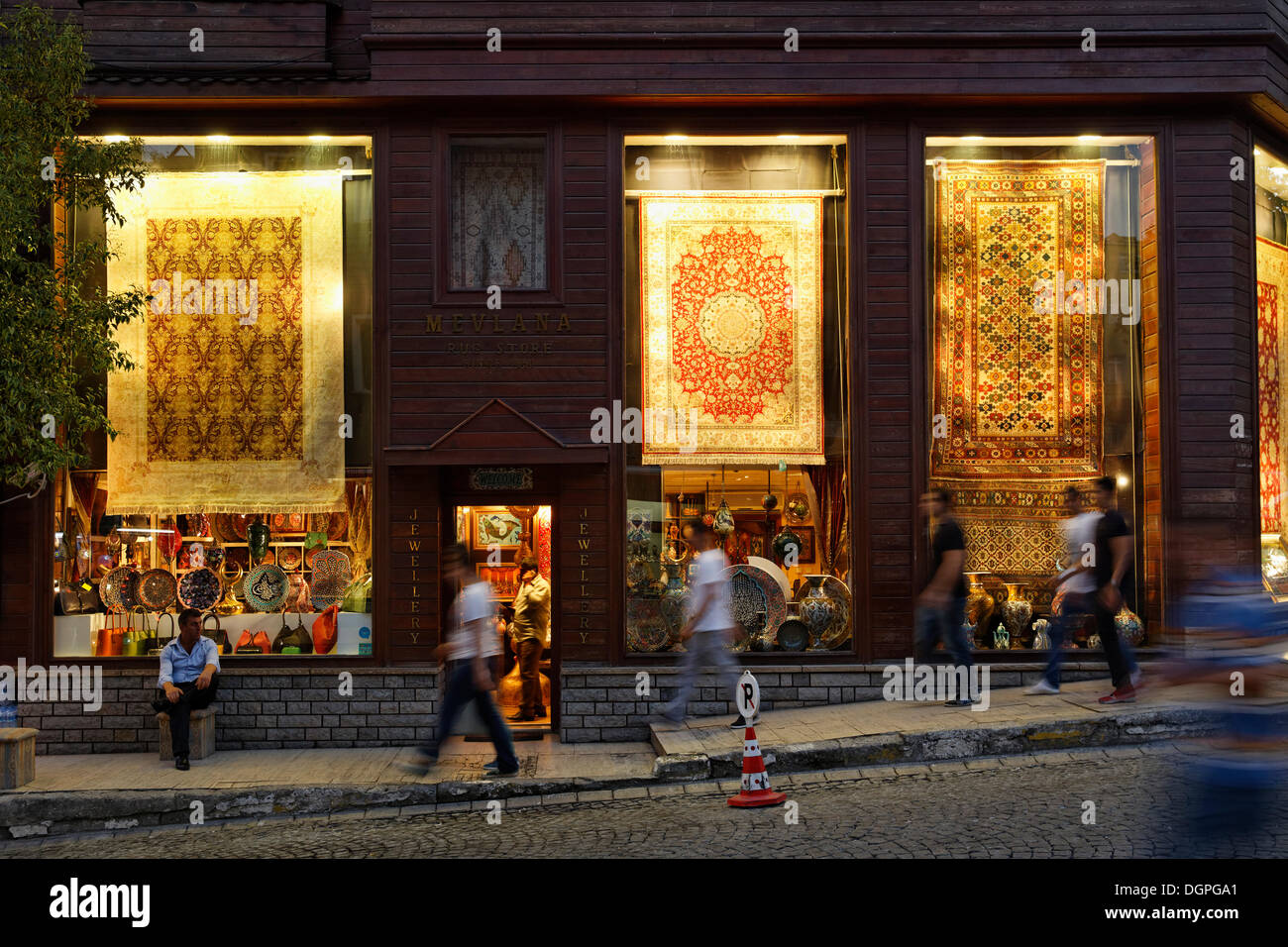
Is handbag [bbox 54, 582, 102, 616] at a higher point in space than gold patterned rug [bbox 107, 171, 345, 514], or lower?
lower

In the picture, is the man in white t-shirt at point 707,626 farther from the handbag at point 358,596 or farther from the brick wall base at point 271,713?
the handbag at point 358,596

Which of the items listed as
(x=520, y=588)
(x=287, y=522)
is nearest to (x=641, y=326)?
(x=520, y=588)

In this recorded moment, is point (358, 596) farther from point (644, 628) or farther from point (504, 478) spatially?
point (644, 628)

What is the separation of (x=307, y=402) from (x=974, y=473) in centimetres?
676

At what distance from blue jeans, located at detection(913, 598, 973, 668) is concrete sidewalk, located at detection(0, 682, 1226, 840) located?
52 centimetres

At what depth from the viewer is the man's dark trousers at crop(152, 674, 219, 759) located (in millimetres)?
10086

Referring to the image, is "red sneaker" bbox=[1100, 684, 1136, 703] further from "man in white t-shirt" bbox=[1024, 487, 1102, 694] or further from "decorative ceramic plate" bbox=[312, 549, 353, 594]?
"decorative ceramic plate" bbox=[312, 549, 353, 594]

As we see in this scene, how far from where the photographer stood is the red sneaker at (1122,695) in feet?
32.7

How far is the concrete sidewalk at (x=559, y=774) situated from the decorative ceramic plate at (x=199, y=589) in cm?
196

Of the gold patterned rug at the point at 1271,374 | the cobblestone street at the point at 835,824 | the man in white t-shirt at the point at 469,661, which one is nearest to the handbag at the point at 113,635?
the cobblestone street at the point at 835,824

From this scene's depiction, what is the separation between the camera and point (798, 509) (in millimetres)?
11508

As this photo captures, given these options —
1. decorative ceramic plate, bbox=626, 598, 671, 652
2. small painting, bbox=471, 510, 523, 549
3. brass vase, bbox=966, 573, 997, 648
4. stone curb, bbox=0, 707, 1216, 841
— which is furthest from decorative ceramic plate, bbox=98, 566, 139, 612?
brass vase, bbox=966, 573, 997, 648

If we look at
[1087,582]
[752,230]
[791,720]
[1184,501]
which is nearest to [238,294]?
[752,230]

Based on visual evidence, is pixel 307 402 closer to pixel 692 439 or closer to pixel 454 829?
pixel 692 439
